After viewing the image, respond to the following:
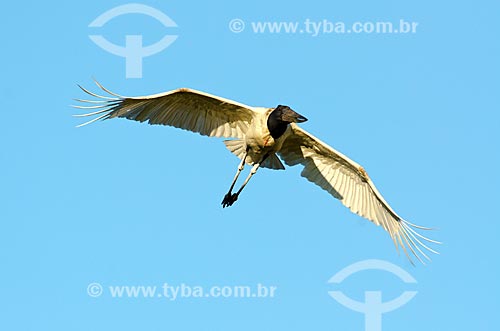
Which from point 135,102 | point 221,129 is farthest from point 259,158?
point 135,102

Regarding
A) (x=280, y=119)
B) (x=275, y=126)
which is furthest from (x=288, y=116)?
(x=275, y=126)

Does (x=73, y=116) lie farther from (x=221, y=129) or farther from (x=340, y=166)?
(x=340, y=166)

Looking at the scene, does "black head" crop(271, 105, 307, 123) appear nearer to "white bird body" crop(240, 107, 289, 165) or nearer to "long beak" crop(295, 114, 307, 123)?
"long beak" crop(295, 114, 307, 123)

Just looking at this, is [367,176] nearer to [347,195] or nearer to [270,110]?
[347,195]

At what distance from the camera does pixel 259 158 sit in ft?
85.9

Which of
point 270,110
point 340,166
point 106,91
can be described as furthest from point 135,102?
point 340,166

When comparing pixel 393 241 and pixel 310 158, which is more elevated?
pixel 310 158

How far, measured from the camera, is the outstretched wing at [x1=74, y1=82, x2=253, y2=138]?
981 inches

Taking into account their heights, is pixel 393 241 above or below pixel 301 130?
below

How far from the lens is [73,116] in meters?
24.1

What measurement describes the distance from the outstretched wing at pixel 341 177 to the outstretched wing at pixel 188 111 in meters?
1.28

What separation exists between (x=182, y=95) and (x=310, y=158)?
3.51 m

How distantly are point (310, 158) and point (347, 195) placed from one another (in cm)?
120

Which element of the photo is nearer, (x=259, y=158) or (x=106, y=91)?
(x=106, y=91)
